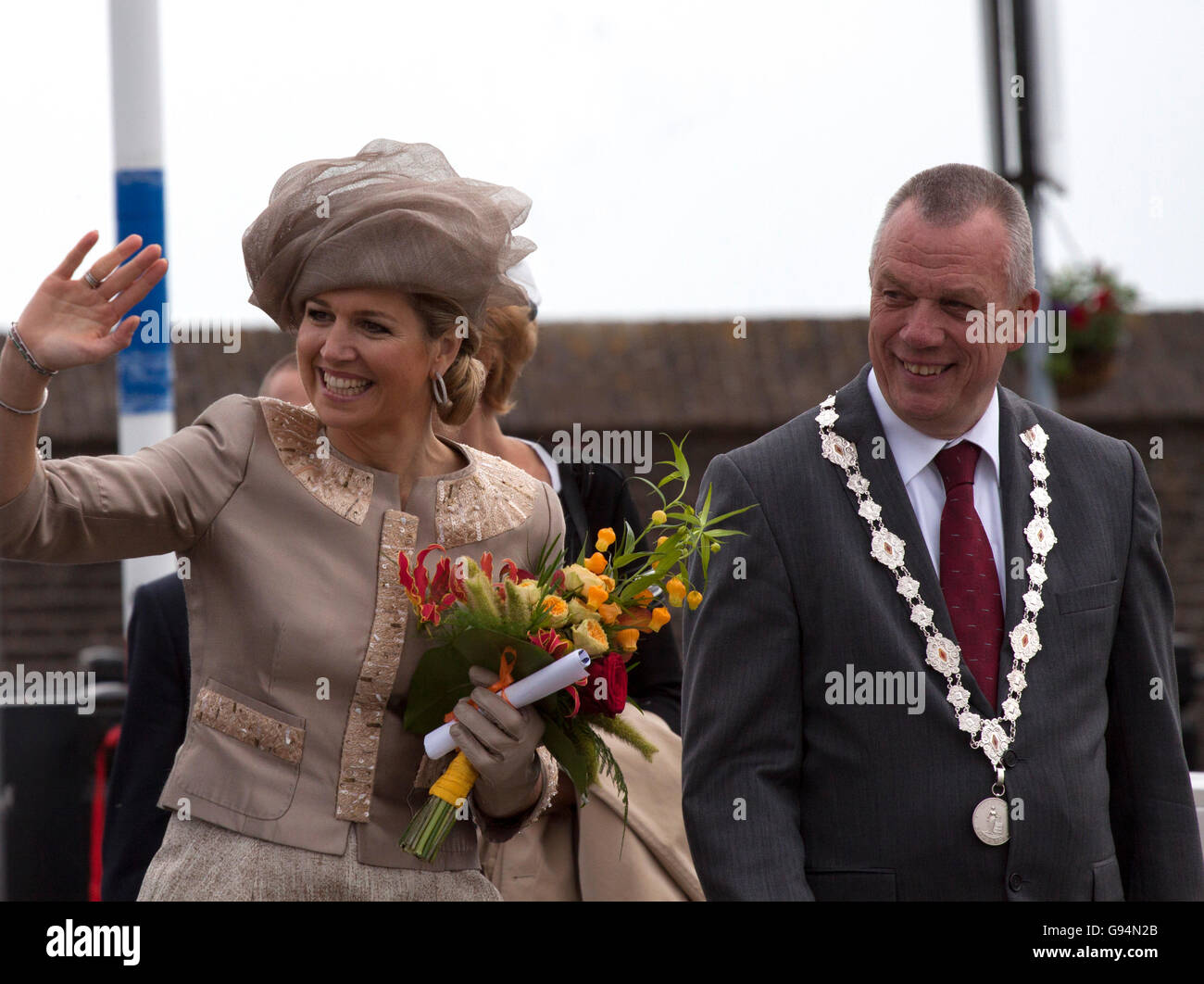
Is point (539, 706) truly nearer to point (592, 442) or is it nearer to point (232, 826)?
point (232, 826)

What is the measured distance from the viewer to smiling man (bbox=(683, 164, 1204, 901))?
2.75m

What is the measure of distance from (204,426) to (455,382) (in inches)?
18.1

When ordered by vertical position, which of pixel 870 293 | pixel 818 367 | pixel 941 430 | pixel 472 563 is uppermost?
pixel 818 367

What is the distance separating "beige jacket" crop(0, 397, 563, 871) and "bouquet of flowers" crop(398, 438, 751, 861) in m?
0.07

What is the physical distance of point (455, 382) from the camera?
9.43 feet

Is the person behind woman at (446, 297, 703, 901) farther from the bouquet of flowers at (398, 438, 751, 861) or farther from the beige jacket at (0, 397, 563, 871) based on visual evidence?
the beige jacket at (0, 397, 563, 871)

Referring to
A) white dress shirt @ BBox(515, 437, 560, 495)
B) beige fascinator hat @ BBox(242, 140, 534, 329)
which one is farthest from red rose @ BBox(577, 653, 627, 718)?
white dress shirt @ BBox(515, 437, 560, 495)

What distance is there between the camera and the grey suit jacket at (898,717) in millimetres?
2738

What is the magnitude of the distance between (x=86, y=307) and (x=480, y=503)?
2.43 ft

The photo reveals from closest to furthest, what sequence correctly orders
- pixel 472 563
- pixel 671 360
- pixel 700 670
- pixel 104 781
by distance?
pixel 472 563 → pixel 700 670 → pixel 104 781 → pixel 671 360

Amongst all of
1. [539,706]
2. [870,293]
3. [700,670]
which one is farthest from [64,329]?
[870,293]

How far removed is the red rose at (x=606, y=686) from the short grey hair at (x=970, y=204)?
905mm

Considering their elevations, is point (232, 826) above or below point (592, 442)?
below

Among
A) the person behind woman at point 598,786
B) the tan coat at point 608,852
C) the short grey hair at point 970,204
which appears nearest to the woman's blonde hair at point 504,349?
the person behind woman at point 598,786
